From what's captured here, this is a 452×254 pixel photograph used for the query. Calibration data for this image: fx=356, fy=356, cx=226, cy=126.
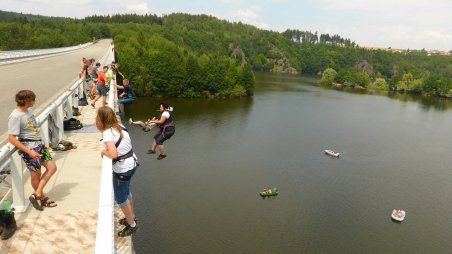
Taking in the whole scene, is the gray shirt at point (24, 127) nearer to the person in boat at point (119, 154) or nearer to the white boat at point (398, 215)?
the person in boat at point (119, 154)

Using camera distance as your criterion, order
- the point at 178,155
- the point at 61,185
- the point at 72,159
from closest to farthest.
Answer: the point at 61,185, the point at 72,159, the point at 178,155

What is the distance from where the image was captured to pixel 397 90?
531 ft

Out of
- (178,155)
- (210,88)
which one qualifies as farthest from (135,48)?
(178,155)

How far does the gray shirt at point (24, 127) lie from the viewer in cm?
681

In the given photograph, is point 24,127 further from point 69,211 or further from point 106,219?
point 106,219

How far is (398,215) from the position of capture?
38062 mm

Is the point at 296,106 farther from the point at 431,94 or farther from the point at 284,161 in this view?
the point at 431,94

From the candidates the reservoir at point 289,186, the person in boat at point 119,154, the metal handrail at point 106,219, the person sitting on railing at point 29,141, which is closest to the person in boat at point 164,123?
the person sitting on railing at point 29,141

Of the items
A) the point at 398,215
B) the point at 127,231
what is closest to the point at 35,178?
the point at 127,231

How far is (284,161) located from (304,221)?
57.3 feet

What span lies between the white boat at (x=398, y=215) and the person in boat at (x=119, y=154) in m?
37.6

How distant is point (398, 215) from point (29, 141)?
39.3 meters

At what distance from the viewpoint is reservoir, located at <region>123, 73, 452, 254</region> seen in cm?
3284

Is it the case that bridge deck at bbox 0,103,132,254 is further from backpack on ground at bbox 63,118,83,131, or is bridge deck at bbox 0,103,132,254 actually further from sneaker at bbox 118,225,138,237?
backpack on ground at bbox 63,118,83,131
